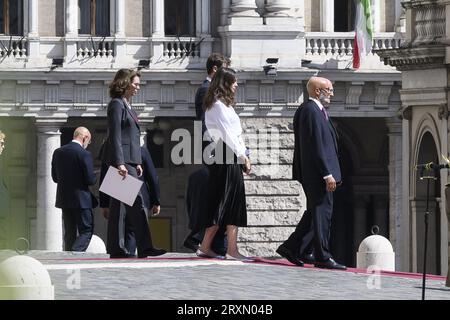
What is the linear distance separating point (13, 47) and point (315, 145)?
3627 cm

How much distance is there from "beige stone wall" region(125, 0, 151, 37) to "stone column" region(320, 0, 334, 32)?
4055 millimetres

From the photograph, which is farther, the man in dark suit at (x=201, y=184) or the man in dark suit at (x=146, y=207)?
the man in dark suit at (x=146, y=207)

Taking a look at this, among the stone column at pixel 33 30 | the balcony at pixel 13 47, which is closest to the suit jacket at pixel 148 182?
the balcony at pixel 13 47

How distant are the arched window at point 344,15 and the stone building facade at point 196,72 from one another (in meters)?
0.02

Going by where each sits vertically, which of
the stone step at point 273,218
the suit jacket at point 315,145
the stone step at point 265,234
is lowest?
the stone step at point 265,234

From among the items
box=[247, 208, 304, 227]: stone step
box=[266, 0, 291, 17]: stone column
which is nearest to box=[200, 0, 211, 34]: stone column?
box=[266, 0, 291, 17]: stone column

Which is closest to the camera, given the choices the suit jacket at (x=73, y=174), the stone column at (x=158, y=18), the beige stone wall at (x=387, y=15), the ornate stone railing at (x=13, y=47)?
the suit jacket at (x=73, y=174)

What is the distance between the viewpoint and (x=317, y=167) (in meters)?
27.4

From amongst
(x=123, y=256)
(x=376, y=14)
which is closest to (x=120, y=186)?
(x=123, y=256)

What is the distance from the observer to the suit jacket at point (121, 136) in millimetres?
28453

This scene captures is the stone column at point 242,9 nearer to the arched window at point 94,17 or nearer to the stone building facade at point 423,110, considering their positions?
the arched window at point 94,17

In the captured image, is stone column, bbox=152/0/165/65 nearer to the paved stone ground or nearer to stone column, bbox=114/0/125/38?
stone column, bbox=114/0/125/38

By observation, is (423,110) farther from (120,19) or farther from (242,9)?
(120,19)
